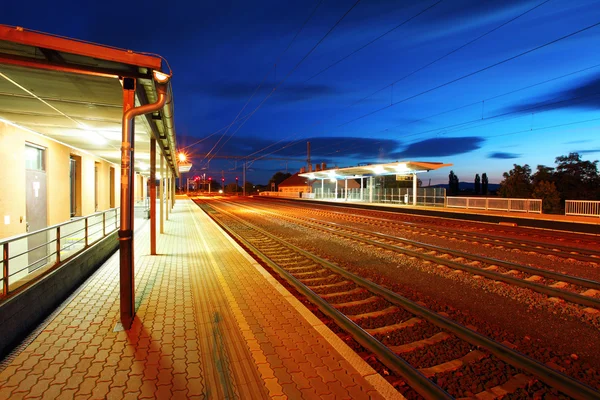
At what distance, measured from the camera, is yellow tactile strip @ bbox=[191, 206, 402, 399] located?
3.21 meters

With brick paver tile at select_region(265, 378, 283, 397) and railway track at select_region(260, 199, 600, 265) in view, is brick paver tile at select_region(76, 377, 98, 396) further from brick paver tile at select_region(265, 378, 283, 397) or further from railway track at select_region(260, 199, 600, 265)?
railway track at select_region(260, 199, 600, 265)

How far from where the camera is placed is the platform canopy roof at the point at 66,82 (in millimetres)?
4023

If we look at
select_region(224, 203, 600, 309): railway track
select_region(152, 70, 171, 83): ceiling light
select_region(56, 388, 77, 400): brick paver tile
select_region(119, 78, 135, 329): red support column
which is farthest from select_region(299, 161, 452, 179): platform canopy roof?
select_region(56, 388, 77, 400): brick paver tile

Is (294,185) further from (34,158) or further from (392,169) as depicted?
(34,158)

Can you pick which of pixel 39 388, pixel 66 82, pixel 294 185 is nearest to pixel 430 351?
pixel 39 388

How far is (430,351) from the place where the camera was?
13.6 ft

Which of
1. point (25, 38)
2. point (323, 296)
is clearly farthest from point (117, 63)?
point (323, 296)

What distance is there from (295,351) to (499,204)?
27.4 meters

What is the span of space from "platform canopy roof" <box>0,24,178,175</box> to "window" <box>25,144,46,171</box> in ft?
3.11

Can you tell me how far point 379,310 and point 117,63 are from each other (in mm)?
5245

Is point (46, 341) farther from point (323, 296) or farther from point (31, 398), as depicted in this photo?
point (323, 296)

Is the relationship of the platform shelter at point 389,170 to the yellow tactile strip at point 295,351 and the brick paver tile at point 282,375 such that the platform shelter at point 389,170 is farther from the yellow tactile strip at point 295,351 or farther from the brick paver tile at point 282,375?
the brick paver tile at point 282,375

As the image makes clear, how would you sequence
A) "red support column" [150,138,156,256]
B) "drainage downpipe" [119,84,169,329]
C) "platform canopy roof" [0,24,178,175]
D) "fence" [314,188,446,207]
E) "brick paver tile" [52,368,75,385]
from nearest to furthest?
"brick paver tile" [52,368,75,385]
"platform canopy roof" [0,24,178,175]
"drainage downpipe" [119,84,169,329]
"red support column" [150,138,156,256]
"fence" [314,188,446,207]

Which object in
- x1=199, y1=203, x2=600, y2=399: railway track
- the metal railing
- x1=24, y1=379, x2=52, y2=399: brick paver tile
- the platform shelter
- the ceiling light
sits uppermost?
the platform shelter
